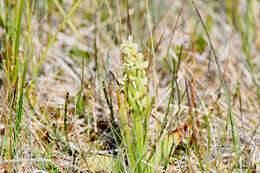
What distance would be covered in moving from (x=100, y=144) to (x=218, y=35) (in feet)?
5.90

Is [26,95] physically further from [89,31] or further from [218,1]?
[218,1]

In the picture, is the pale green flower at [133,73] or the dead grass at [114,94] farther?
the dead grass at [114,94]

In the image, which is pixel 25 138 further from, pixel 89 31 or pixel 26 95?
pixel 89 31

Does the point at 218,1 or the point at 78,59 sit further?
the point at 218,1

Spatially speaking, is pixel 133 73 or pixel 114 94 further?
pixel 114 94

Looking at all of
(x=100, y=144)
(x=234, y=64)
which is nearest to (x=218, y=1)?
(x=234, y=64)

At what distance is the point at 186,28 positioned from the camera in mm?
2922

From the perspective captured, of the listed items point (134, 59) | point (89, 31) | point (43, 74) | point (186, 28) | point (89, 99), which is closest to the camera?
point (134, 59)

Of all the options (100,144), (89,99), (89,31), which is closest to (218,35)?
(89,31)

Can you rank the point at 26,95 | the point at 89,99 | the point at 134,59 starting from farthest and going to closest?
the point at 89,99 < the point at 26,95 < the point at 134,59

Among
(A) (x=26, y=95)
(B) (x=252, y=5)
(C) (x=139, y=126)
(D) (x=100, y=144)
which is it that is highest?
(B) (x=252, y=5)

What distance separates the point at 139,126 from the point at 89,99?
2.42 feet

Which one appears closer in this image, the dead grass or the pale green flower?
the pale green flower

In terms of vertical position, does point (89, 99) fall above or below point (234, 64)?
below
